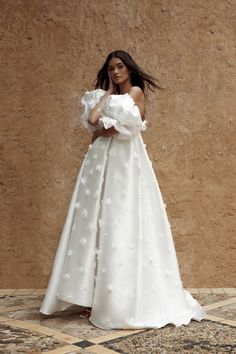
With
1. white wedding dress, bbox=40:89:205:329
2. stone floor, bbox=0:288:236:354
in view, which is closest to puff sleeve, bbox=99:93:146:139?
white wedding dress, bbox=40:89:205:329

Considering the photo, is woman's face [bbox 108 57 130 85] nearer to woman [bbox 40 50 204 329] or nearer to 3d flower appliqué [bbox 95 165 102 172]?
woman [bbox 40 50 204 329]

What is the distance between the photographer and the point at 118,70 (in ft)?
9.74

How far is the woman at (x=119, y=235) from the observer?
273cm

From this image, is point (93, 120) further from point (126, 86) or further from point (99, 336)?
point (99, 336)

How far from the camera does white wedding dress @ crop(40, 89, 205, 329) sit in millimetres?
2729

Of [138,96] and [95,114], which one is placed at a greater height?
[138,96]

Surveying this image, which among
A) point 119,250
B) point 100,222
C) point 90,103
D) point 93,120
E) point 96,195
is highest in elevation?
Answer: point 90,103

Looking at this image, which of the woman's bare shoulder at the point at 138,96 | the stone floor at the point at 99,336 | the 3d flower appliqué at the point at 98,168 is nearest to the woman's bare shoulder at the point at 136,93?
the woman's bare shoulder at the point at 138,96

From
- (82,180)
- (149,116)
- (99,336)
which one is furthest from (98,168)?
(149,116)

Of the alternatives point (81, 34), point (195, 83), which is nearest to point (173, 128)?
point (195, 83)

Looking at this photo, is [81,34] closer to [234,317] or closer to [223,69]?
[223,69]

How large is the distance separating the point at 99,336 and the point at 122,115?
1.27 meters

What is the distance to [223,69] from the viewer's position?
158 inches

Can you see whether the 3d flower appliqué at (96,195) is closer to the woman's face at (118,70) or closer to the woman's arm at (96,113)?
the woman's arm at (96,113)
